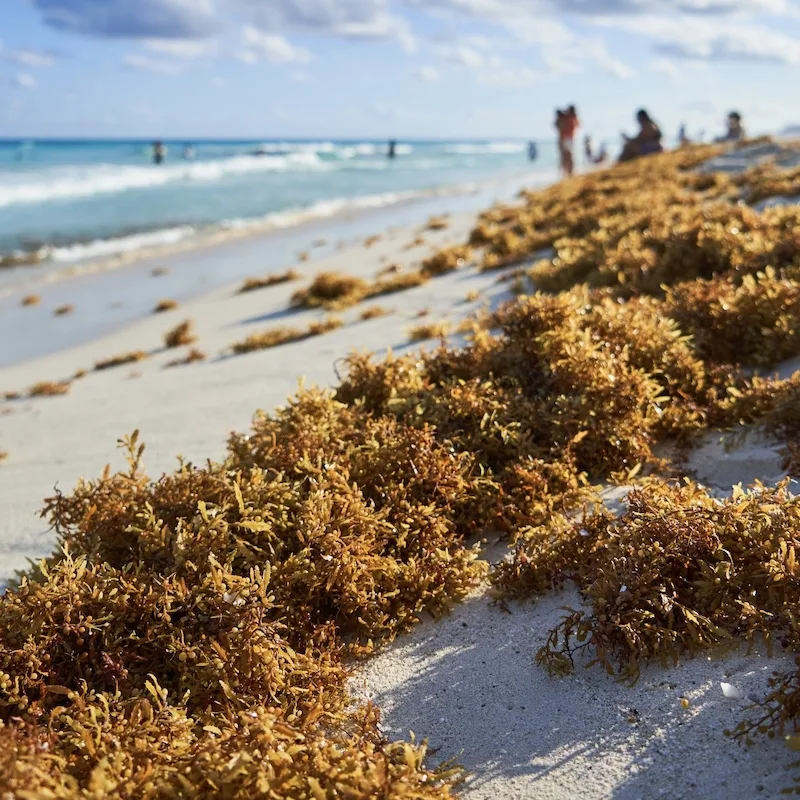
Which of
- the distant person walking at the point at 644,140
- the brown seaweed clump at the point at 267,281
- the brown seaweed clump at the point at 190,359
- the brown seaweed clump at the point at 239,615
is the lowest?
the brown seaweed clump at the point at 239,615

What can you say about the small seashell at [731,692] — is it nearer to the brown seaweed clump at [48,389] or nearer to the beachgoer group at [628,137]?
the brown seaweed clump at [48,389]

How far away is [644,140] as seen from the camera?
21547 millimetres

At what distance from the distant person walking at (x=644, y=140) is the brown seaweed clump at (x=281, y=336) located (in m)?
16.5

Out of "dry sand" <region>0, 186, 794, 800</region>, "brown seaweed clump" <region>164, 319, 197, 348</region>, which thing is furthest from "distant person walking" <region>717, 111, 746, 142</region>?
"dry sand" <region>0, 186, 794, 800</region>

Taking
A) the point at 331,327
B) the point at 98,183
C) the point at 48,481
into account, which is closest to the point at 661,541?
the point at 48,481

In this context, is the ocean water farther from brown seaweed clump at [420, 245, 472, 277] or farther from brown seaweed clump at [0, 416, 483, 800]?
brown seaweed clump at [0, 416, 483, 800]

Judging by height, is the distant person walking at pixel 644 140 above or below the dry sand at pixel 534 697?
above

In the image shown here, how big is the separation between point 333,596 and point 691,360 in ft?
8.22

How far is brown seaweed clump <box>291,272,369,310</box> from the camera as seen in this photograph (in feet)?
29.9

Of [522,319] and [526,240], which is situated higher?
[526,240]

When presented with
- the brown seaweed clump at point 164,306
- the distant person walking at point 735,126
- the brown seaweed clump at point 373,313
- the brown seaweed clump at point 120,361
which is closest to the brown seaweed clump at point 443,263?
the brown seaweed clump at point 373,313

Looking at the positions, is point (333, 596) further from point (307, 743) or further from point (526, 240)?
point (526, 240)

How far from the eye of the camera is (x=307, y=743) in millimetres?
2195

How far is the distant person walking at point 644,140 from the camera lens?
21.4m
